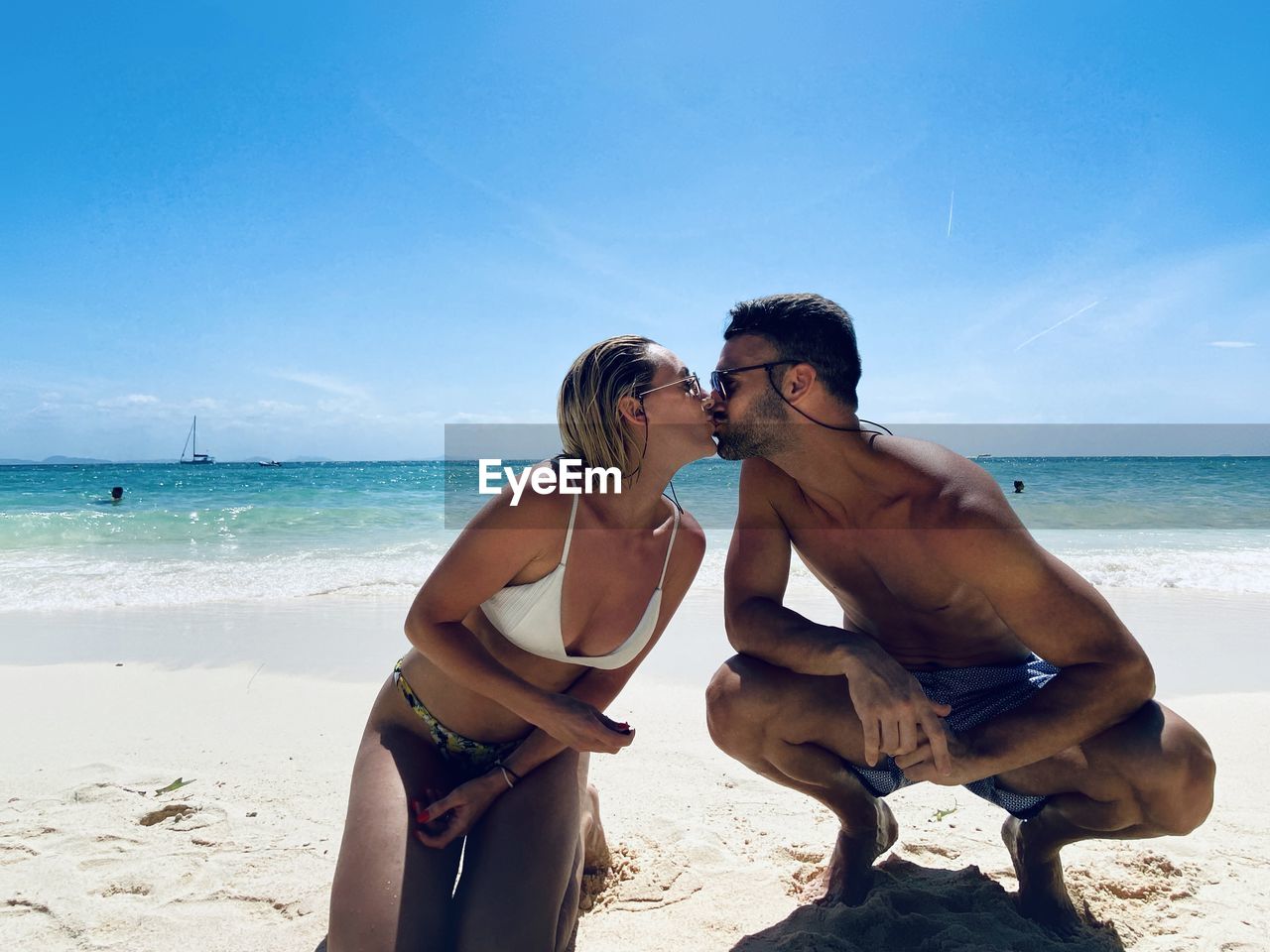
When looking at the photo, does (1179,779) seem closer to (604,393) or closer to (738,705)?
(738,705)

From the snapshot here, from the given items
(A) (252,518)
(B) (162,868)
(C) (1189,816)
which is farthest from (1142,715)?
(A) (252,518)

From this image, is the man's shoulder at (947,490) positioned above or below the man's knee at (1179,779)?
above

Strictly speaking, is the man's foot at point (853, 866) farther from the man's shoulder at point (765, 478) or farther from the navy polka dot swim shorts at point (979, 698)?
the man's shoulder at point (765, 478)

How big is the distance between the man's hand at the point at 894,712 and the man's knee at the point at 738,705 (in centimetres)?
42

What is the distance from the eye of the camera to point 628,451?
106 inches

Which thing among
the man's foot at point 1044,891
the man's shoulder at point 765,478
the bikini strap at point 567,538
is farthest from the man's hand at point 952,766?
the bikini strap at point 567,538

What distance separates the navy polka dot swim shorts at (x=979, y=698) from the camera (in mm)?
2645

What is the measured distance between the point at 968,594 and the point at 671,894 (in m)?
1.47

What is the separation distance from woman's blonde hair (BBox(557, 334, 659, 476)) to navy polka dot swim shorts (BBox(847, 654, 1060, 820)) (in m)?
1.32

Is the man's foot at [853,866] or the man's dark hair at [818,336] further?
the man's dark hair at [818,336]

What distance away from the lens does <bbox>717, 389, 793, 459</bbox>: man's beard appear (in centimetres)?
283

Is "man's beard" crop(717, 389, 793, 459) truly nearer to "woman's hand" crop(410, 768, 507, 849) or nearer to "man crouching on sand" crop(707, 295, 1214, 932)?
"man crouching on sand" crop(707, 295, 1214, 932)

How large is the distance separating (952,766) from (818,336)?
144cm

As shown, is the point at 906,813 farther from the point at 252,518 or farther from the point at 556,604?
the point at 252,518
